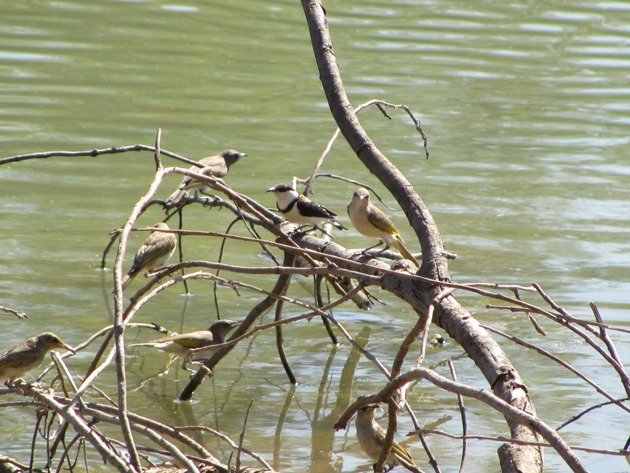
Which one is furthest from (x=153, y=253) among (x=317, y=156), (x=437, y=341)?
(x=317, y=156)

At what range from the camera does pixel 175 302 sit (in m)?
8.98

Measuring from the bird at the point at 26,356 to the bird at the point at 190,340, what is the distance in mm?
1418

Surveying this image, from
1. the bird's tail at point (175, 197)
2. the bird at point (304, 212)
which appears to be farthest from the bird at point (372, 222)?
the bird's tail at point (175, 197)

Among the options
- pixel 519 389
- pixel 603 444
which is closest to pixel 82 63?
pixel 603 444

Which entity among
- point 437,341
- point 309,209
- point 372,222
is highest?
point 309,209

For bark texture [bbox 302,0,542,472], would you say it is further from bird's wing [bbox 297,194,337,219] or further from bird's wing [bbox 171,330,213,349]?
bird's wing [bbox 171,330,213,349]

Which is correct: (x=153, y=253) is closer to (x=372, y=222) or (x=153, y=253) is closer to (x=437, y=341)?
(x=372, y=222)

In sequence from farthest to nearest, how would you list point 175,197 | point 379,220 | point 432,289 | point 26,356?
1. point 175,197
2. point 379,220
3. point 26,356
4. point 432,289

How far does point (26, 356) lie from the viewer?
580 centimetres

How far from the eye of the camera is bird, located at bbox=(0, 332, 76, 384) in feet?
19.0

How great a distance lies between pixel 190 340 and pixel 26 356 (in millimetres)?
1722

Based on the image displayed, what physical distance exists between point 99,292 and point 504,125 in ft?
23.1

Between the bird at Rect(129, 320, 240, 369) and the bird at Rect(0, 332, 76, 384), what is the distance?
142 centimetres

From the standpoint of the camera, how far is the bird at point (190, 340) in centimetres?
735
